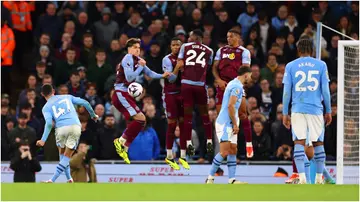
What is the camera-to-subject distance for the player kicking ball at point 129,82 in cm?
2089

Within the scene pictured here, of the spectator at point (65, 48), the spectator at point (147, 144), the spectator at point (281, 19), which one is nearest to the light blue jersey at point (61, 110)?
the spectator at point (147, 144)

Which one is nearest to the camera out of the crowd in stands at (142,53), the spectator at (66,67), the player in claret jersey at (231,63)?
the player in claret jersey at (231,63)

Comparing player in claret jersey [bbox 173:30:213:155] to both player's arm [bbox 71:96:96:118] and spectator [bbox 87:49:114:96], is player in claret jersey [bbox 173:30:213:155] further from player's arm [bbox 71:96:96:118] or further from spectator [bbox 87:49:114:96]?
spectator [bbox 87:49:114:96]

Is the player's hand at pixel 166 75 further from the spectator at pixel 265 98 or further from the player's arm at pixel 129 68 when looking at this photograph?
the spectator at pixel 265 98

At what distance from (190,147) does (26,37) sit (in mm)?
10152

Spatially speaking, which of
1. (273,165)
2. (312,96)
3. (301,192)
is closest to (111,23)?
(273,165)

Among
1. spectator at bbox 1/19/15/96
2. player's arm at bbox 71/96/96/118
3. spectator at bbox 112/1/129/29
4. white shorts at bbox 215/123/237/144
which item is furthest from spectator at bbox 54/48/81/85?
white shorts at bbox 215/123/237/144

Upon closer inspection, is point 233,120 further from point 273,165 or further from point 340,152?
point 273,165

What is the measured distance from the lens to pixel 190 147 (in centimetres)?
2161

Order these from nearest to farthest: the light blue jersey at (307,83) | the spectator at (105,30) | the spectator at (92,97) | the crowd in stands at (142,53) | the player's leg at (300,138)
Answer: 1. the light blue jersey at (307,83)
2. the player's leg at (300,138)
3. the crowd in stands at (142,53)
4. the spectator at (92,97)
5. the spectator at (105,30)

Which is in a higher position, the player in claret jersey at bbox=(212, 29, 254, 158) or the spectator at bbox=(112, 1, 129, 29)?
the spectator at bbox=(112, 1, 129, 29)

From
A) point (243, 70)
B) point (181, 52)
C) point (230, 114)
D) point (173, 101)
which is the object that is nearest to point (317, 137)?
point (230, 114)

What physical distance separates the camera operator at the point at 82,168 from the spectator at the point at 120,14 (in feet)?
19.7

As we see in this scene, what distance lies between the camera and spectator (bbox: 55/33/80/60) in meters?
28.7
